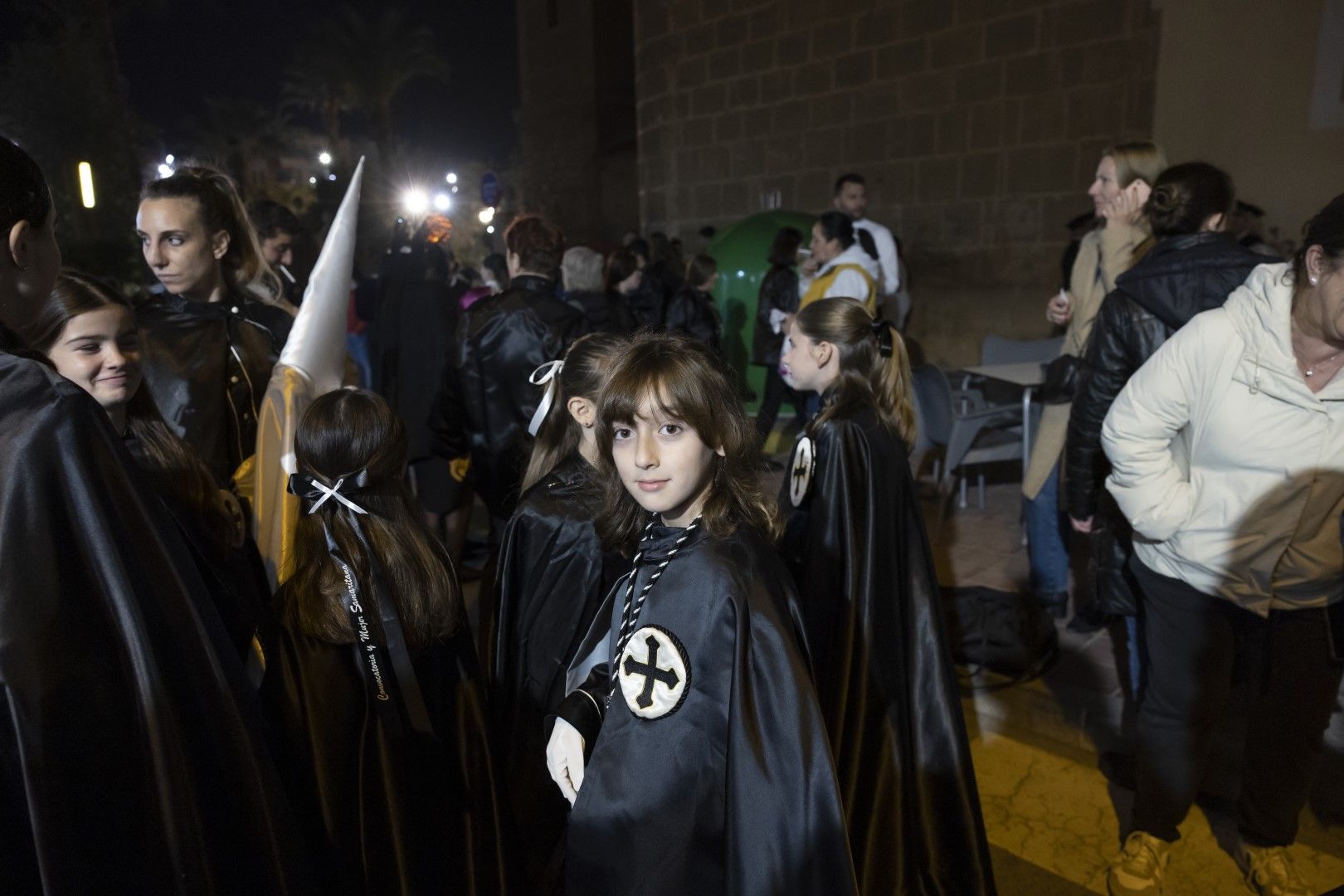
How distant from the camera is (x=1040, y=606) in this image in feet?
12.4

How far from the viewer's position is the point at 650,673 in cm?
152

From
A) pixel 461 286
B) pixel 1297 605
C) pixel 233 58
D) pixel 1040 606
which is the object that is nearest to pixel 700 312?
pixel 461 286

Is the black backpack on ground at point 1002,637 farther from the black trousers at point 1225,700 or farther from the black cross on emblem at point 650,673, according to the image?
the black cross on emblem at point 650,673

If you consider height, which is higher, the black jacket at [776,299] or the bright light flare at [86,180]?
the bright light flare at [86,180]

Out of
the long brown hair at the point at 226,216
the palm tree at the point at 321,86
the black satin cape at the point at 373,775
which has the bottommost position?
the black satin cape at the point at 373,775

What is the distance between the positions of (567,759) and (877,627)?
1127mm

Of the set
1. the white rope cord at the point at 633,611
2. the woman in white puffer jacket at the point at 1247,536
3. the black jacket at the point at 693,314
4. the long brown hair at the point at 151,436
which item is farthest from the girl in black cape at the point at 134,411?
the black jacket at the point at 693,314

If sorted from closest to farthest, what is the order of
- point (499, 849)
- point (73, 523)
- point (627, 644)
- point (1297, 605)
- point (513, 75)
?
point (73, 523) < point (627, 644) < point (499, 849) < point (1297, 605) < point (513, 75)

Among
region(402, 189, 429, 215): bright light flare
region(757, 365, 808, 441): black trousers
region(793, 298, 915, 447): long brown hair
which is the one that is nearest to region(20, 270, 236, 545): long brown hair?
region(793, 298, 915, 447): long brown hair

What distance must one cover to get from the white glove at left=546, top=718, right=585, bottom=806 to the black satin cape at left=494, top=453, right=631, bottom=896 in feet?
2.10

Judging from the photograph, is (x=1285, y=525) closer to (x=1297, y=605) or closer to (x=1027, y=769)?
(x=1297, y=605)

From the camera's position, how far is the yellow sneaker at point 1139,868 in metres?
2.39

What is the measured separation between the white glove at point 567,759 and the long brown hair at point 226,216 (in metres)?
1.90

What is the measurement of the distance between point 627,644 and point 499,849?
826 millimetres
